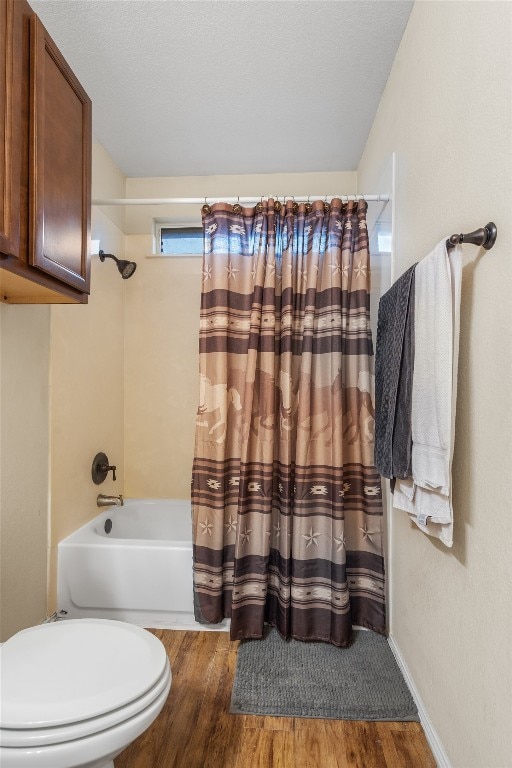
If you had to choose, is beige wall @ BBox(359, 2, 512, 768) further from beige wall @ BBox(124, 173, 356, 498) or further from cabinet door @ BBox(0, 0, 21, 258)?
beige wall @ BBox(124, 173, 356, 498)

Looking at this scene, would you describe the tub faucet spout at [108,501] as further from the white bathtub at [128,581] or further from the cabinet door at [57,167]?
the cabinet door at [57,167]

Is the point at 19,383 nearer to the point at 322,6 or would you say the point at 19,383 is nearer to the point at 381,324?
the point at 381,324

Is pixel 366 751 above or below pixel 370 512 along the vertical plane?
below

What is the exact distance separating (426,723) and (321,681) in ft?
1.34

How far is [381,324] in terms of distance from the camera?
5.74 ft

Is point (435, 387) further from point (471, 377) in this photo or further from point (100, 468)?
point (100, 468)

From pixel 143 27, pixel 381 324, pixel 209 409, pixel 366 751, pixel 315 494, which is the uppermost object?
pixel 143 27

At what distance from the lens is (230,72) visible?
1.93 m

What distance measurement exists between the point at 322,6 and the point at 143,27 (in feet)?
2.29

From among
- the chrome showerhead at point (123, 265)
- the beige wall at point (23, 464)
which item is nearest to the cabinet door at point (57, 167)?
the beige wall at point (23, 464)

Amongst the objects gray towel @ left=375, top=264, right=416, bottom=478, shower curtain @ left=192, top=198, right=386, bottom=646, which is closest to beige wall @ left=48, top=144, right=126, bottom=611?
shower curtain @ left=192, top=198, right=386, bottom=646

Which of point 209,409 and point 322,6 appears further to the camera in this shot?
point 209,409

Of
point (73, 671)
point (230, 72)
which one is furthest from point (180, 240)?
point (73, 671)

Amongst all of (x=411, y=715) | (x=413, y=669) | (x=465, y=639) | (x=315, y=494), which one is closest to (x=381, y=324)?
(x=315, y=494)
